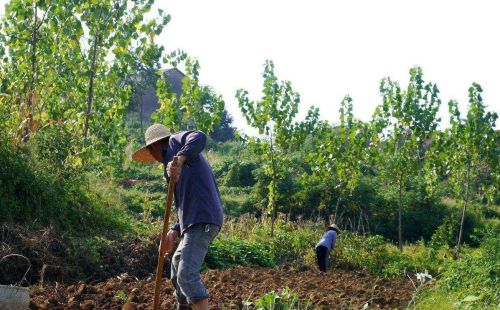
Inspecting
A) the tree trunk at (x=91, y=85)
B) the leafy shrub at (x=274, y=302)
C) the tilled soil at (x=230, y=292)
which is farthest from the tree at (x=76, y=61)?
the leafy shrub at (x=274, y=302)

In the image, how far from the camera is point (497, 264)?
980 cm

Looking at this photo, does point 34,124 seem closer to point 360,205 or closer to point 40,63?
point 40,63

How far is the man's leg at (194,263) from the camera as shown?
6.03 m

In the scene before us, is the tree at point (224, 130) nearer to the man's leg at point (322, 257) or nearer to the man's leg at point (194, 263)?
the man's leg at point (322, 257)

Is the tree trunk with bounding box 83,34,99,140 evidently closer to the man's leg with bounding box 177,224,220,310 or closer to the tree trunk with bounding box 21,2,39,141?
the tree trunk with bounding box 21,2,39,141

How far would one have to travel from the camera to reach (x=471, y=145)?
19.5m

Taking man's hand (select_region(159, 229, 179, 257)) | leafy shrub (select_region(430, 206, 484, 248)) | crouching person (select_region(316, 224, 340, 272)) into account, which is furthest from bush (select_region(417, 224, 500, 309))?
leafy shrub (select_region(430, 206, 484, 248))

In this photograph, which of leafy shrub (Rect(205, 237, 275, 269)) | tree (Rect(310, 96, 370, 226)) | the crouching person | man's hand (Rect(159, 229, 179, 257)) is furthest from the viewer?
tree (Rect(310, 96, 370, 226))

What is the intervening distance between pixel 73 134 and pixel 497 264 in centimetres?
659

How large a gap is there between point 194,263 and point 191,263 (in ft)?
0.08

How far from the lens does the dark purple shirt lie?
20.3 feet

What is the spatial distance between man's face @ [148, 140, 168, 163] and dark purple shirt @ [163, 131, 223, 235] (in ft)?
1.01

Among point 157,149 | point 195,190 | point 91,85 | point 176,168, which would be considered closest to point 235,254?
point 91,85

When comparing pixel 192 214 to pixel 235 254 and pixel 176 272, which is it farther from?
pixel 235 254
